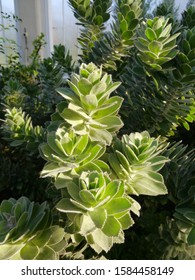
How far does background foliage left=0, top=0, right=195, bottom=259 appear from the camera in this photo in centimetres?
Answer: 36

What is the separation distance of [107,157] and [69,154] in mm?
73

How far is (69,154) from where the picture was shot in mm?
365

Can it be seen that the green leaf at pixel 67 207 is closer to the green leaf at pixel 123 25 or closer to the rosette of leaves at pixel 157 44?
the rosette of leaves at pixel 157 44

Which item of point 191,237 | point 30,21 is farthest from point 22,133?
point 30,21

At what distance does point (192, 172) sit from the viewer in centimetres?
46

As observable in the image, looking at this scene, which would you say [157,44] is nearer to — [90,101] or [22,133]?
[90,101]

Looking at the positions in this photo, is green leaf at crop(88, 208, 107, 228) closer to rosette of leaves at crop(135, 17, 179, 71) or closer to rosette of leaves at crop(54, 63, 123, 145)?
rosette of leaves at crop(54, 63, 123, 145)

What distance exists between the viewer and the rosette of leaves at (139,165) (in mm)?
365

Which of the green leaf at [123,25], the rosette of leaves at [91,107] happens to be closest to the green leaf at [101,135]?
the rosette of leaves at [91,107]

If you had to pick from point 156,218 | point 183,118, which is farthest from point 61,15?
point 156,218

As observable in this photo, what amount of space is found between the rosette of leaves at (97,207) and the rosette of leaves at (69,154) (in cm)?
2

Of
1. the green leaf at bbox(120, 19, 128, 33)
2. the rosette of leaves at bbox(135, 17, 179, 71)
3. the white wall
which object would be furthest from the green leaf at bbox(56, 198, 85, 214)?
the white wall
